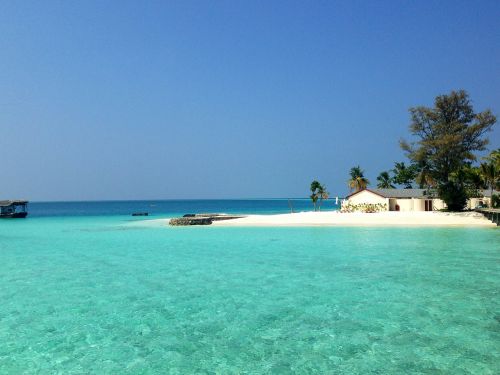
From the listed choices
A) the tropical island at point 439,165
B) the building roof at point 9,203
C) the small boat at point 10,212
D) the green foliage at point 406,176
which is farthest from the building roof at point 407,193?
the building roof at point 9,203

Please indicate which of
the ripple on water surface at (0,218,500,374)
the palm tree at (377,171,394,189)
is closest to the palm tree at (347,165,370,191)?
the palm tree at (377,171,394,189)

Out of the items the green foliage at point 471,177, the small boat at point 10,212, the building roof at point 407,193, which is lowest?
the small boat at point 10,212

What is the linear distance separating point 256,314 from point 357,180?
7549cm

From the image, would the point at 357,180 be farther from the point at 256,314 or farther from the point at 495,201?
the point at 256,314

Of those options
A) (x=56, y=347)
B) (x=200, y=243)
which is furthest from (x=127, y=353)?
(x=200, y=243)

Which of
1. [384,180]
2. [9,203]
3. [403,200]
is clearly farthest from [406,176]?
[9,203]

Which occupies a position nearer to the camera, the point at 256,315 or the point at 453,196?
the point at 256,315

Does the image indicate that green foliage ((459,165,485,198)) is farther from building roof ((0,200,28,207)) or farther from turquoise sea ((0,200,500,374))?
building roof ((0,200,28,207))

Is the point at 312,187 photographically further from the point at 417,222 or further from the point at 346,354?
the point at 346,354

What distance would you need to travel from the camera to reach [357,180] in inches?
3290

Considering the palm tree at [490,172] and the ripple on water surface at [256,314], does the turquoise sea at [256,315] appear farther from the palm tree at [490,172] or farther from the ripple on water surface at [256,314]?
the palm tree at [490,172]

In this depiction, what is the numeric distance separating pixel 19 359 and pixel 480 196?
6688cm

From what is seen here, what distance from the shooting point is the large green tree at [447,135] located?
63.0 m

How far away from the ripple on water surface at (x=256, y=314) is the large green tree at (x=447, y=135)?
4584cm
